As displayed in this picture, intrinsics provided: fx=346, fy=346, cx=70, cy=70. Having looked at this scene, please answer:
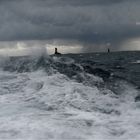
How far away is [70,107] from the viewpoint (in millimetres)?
12133

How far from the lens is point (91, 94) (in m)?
13.8

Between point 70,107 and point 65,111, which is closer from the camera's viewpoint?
point 65,111

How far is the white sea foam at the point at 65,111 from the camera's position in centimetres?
913

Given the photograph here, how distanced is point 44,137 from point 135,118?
3274 mm

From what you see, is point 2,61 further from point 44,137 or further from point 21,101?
point 44,137

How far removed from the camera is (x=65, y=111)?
11.6 meters

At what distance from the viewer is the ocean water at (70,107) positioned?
9.19m

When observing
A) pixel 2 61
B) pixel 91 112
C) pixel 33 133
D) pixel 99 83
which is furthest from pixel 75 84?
pixel 2 61

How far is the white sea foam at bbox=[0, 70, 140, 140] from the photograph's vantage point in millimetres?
9133

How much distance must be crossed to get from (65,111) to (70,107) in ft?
1.87

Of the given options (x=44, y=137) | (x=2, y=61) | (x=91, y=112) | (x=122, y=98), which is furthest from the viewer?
(x=2, y=61)

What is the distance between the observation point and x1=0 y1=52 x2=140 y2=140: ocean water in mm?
9188

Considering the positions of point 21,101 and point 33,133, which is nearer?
point 33,133

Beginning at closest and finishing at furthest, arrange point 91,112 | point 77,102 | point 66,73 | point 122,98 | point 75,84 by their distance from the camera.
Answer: point 91,112 → point 77,102 → point 122,98 → point 75,84 → point 66,73
